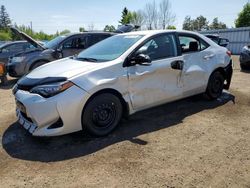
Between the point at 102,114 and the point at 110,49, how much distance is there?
1288mm

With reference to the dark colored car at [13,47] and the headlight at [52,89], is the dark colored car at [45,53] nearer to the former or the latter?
the dark colored car at [13,47]

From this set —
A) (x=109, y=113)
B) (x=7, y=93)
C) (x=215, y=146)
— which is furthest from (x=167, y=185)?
(x=7, y=93)

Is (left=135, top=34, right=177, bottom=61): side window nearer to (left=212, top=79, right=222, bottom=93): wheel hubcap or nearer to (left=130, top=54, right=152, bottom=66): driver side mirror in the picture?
(left=130, top=54, right=152, bottom=66): driver side mirror

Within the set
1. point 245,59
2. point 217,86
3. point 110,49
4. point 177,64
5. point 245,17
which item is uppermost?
point 245,17

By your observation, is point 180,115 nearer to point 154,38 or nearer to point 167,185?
point 154,38

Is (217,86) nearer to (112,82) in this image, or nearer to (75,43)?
(112,82)

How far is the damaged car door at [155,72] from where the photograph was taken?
4.65m

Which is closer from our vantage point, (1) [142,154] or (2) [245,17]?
(1) [142,154]

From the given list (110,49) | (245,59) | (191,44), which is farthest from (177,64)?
(245,59)

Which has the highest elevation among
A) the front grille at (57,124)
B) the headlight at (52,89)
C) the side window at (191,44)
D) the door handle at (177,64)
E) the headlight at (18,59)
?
the side window at (191,44)

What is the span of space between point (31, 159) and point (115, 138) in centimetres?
126

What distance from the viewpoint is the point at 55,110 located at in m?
3.90

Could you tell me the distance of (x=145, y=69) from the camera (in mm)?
4758

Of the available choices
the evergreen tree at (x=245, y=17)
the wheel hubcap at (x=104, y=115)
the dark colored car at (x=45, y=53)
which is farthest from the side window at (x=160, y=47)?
the evergreen tree at (x=245, y=17)
